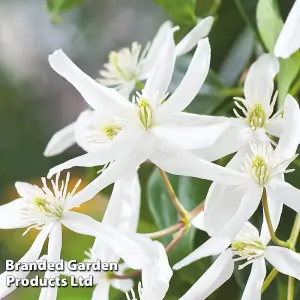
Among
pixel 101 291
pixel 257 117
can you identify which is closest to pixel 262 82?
pixel 257 117

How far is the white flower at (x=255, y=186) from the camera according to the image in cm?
24

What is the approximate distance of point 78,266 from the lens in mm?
296

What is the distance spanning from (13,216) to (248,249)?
0.39 ft

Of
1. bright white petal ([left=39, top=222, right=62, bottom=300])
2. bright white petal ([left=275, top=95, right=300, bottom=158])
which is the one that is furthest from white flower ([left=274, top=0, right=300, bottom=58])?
bright white petal ([left=39, top=222, right=62, bottom=300])

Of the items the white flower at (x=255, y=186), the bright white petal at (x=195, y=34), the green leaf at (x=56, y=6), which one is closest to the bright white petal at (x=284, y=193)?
the white flower at (x=255, y=186)

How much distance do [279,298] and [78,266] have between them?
0.12m

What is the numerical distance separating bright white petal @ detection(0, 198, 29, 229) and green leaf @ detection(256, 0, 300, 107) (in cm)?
15

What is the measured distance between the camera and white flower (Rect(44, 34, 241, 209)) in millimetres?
240

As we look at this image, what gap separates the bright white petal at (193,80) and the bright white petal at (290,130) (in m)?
0.04

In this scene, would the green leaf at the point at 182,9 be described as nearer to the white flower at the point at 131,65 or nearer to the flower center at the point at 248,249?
the white flower at the point at 131,65

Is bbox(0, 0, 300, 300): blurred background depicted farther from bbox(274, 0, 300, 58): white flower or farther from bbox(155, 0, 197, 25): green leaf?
bbox(274, 0, 300, 58): white flower

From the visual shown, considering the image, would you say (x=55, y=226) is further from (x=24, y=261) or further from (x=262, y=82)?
(x=262, y=82)

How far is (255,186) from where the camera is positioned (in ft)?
0.82

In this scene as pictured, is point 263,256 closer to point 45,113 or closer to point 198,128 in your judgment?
point 198,128
